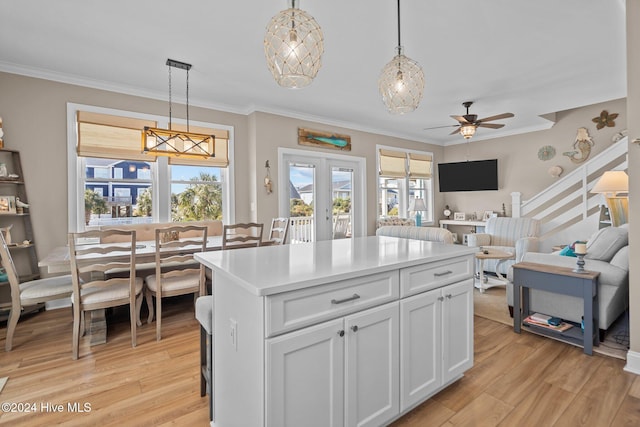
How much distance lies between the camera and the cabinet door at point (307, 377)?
3.93ft

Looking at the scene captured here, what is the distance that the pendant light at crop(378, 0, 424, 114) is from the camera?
6.09 feet

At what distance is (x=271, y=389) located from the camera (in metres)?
1.19

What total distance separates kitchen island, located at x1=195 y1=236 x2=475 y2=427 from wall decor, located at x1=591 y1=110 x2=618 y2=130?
17.6ft

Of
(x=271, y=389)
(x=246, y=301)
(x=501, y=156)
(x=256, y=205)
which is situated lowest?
(x=271, y=389)

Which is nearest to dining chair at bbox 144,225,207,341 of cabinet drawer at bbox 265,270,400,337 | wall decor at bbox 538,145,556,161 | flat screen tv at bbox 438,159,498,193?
cabinet drawer at bbox 265,270,400,337

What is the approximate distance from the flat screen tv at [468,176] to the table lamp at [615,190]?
2.67m

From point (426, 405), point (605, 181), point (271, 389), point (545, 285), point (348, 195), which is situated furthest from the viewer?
point (348, 195)

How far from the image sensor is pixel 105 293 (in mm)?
2639

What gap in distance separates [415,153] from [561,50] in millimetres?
4024

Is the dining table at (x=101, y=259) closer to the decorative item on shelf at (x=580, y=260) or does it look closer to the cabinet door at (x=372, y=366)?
the cabinet door at (x=372, y=366)

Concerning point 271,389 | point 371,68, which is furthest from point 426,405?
point 371,68

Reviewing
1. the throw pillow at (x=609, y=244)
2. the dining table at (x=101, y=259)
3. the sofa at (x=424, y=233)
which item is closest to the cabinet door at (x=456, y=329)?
the sofa at (x=424, y=233)

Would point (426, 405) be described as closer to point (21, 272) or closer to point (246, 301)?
point (246, 301)

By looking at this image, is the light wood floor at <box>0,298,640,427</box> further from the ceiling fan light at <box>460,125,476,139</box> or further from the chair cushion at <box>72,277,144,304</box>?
the ceiling fan light at <box>460,125,476,139</box>
